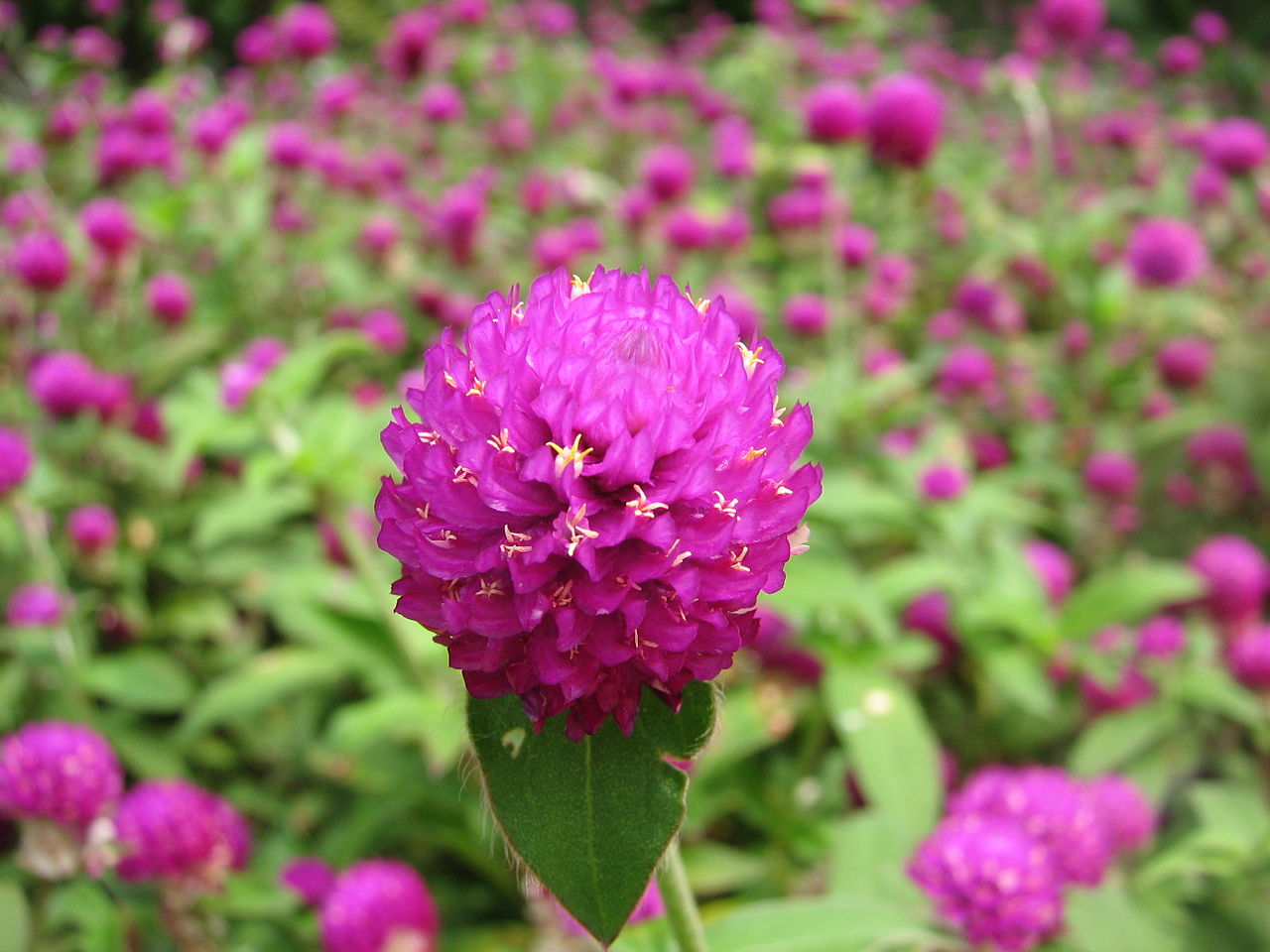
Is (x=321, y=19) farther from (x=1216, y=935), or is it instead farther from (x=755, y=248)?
(x=1216, y=935)

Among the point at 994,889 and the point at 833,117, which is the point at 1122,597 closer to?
the point at 994,889

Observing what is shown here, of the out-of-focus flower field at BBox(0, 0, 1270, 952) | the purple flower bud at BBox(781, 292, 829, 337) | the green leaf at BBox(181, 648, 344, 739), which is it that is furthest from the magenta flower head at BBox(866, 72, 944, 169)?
the green leaf at BBox(181, 648, 344, 739)

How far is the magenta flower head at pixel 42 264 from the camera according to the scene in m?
2.25

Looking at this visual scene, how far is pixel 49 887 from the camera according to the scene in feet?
4.14

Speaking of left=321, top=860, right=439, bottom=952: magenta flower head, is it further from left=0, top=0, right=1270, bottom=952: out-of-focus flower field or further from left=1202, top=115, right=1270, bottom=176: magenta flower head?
left=1202, top=115, right=1270, bottom=176: magenta flower head

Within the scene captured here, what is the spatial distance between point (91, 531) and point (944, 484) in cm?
169

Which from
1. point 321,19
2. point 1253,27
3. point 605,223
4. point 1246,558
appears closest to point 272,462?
point 1246,558

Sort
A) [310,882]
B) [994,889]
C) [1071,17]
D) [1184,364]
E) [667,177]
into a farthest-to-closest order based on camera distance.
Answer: [1071,17], [667,177], [1184,364], [310,882], [994,889]

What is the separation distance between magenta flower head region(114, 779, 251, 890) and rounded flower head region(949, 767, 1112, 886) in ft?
3.11

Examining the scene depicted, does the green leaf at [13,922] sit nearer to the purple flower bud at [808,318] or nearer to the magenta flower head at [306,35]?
the purple flower bud at [808,318]

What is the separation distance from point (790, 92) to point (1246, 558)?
314 cm

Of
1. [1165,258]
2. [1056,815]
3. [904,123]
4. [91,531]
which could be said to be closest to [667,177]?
[904,123]

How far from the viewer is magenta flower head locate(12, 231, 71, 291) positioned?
2.25 meters

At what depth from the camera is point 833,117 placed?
2.23 metres
